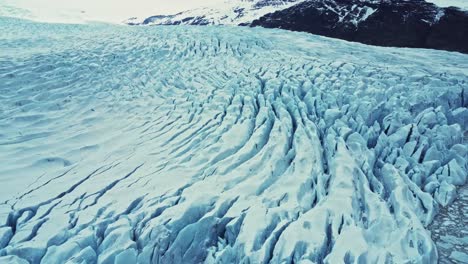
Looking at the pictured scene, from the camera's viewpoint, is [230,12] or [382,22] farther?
[230,12]

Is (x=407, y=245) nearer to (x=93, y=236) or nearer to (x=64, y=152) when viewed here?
(x=93, y=236)

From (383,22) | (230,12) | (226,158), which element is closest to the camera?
(226,158)

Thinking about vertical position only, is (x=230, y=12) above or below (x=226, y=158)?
above

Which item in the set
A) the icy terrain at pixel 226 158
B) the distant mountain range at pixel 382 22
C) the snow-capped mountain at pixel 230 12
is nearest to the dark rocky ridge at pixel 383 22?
the distant mountain range at pixel 382 22

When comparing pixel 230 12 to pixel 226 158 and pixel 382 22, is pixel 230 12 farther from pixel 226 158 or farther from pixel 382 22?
pixel 226 158

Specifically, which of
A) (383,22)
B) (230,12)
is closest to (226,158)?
(383,22)

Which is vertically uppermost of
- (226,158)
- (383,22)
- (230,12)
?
(230,12)

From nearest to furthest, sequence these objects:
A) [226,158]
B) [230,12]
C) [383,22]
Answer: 1. [226,158]
2. [383,22]
3. [230,12]
